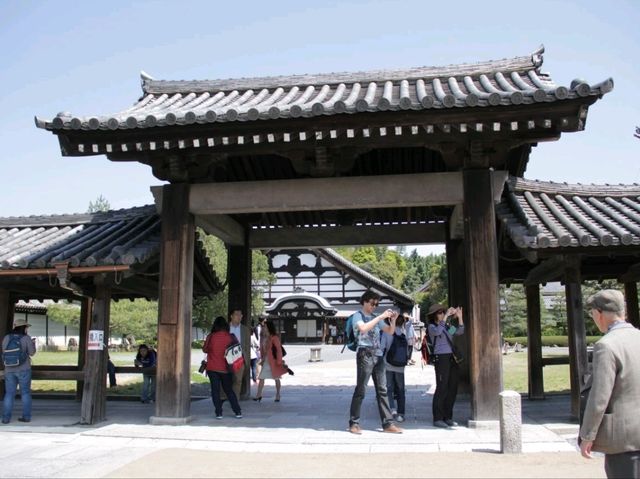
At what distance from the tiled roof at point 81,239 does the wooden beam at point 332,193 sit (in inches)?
42.6

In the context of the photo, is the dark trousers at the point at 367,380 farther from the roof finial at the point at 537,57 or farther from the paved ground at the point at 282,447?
the roof finial at the point at 537,57

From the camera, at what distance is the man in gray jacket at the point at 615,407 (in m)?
3.46

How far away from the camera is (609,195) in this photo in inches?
384

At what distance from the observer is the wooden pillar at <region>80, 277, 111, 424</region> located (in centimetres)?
845

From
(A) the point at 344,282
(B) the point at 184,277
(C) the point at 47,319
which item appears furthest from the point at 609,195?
(C) the point at 47,319

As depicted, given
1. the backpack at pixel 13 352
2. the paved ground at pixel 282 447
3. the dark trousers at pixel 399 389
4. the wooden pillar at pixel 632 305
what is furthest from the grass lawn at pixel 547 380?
the backpack at pixel 13 352

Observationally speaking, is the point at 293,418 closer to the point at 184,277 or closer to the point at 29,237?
the point at 184,277

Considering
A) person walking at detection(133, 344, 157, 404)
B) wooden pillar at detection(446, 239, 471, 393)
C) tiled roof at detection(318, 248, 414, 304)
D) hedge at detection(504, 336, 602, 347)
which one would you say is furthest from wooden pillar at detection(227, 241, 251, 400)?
hedge at detection(504, 336, 602, 347)

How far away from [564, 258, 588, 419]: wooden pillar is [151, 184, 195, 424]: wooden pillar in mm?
5653

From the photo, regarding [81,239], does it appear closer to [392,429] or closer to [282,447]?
[282,447]

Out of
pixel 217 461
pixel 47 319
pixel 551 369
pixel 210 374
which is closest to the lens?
pixel 217 461

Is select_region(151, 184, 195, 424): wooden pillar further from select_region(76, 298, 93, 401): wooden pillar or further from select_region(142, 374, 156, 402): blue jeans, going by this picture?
select_region(76, 298, 93, 401): wooden pillar

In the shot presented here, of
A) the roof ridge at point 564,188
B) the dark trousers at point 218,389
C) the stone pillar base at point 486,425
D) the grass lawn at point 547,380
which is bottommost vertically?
the grass lawn at point 547,380

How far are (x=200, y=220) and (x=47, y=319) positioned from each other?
32.5 meters
